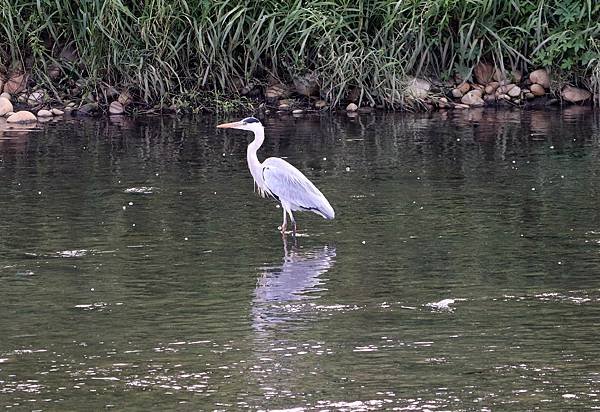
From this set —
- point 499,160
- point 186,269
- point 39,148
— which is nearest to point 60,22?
point 39,148

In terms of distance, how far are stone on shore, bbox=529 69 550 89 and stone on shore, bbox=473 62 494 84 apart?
0.61m

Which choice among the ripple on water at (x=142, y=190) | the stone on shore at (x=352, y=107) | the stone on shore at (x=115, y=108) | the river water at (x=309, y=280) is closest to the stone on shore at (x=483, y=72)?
the stone on shore at (x=352, y=107)

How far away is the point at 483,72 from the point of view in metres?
20.6

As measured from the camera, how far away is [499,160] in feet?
50.3

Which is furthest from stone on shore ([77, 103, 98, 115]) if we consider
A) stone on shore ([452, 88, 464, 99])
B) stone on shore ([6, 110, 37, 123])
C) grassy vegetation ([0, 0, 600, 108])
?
stone on shore ([452, 88, 464, 99])

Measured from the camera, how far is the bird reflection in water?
8734 mm

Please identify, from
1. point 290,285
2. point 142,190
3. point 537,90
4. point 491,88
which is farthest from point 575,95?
point 290,285

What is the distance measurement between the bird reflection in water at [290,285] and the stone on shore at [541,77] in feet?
32.7

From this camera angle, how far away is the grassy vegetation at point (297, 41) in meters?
19.7

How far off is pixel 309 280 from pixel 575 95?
1124cm

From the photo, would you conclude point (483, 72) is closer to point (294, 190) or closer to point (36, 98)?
point (36, 98)

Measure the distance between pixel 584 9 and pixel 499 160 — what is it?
16.5 ft

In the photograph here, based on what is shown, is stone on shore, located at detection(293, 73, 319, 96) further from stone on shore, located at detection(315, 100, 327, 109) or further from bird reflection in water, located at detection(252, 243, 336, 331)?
bird reflection in water, located at detection(252, 243, 336, 331)

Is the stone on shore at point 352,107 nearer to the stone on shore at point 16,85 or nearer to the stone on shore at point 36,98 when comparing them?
the stone on shore at point 36,98
